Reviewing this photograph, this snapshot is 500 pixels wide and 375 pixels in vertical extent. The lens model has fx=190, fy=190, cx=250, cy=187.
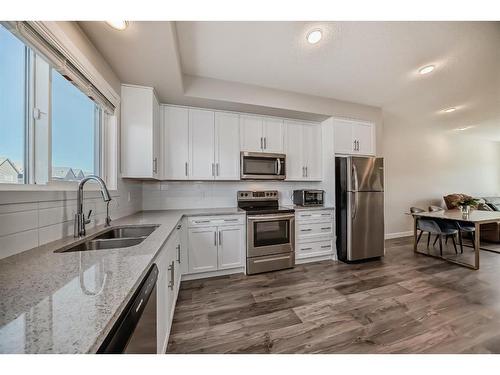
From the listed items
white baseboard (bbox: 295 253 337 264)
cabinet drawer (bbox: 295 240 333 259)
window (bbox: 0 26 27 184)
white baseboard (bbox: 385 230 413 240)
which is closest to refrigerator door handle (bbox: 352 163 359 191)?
cabinet drawer (bbox: 295 240 333 259)

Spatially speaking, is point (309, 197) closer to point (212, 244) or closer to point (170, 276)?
point (212, 244)

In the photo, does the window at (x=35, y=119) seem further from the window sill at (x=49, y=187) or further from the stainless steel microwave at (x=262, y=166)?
the stainless steel microwave at (x=262, y=166)

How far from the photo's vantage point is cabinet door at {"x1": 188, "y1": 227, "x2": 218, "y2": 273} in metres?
2.42

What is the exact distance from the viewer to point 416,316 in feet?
5.79

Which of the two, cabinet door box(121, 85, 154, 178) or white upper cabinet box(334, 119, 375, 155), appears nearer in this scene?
cabinet door box(121, 85, 154, 178)

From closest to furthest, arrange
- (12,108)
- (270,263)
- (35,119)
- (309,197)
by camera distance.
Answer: (12,108) < (35,119) < (270,263) < (309,197)

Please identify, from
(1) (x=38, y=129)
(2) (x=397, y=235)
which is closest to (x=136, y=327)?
(1) (x=38, y=129)

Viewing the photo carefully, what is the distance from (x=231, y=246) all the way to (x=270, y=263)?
2.01 ft

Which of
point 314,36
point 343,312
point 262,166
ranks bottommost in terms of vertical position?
point 343,312

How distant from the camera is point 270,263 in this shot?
267 centimetres

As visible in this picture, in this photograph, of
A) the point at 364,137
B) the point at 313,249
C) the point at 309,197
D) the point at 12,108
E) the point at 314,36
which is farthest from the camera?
the point at 364,137

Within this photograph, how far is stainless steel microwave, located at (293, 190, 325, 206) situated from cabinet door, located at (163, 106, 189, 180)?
1.81 metres

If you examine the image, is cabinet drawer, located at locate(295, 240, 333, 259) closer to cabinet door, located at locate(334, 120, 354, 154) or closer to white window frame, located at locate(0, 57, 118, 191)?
cabinet door, located at locate(334, 120, 354, 154)
